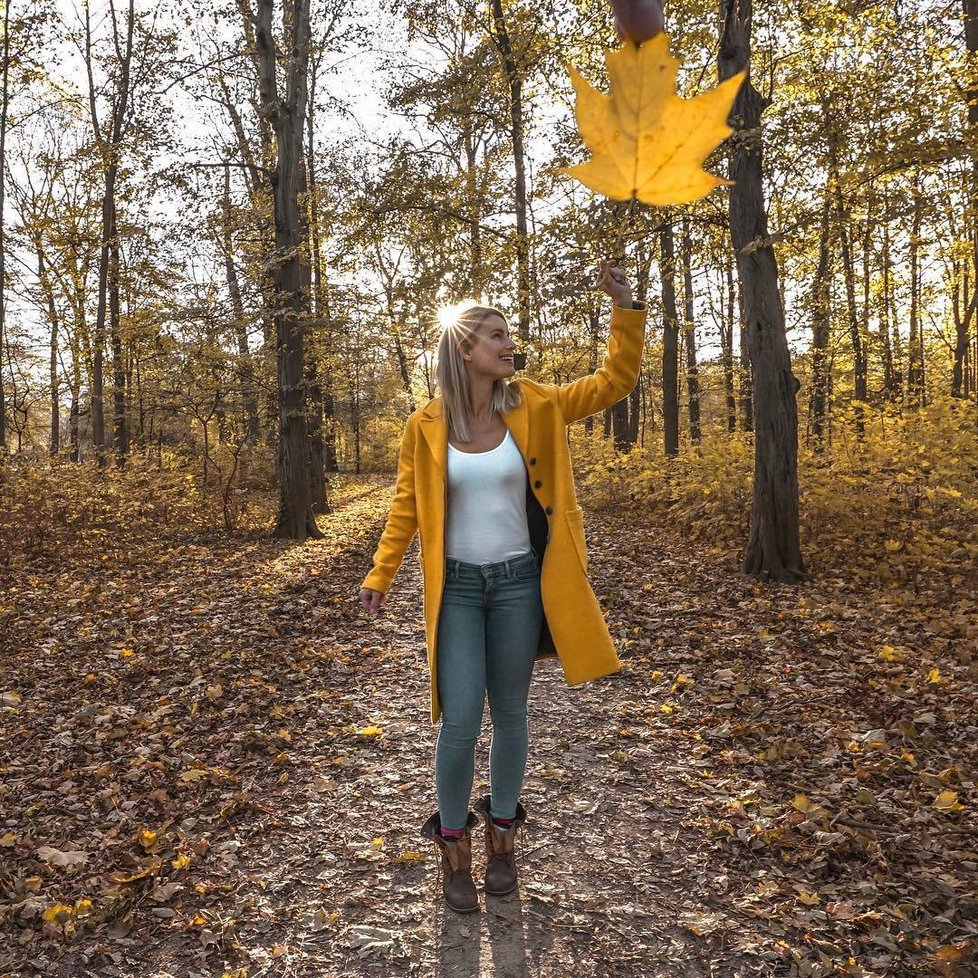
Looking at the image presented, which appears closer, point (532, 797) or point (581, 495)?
point (532, 797)

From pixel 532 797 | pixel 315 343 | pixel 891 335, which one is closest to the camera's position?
pixel 532 797

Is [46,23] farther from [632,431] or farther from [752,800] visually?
[752,800]

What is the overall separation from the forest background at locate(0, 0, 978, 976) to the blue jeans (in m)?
0.82

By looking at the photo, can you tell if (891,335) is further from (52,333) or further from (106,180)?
(52,333)

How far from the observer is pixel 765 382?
7.19 meters

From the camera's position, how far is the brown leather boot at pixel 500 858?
2.84m

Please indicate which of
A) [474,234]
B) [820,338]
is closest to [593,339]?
[474,234]

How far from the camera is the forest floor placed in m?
2.61

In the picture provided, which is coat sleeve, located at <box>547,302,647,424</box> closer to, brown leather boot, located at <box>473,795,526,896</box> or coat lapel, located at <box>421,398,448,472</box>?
coat lapel, located at <box>421,398,448,472</box>

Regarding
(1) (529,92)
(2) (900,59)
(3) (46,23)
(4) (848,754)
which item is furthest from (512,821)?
(3) (46,23)

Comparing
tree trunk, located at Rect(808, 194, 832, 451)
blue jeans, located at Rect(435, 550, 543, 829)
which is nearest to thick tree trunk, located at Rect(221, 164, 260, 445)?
tree trunk, located at Rect(808, 194, 832, 451)

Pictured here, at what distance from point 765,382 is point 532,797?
5.14 metres

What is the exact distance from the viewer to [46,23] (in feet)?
39.7

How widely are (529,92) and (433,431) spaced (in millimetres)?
12225
